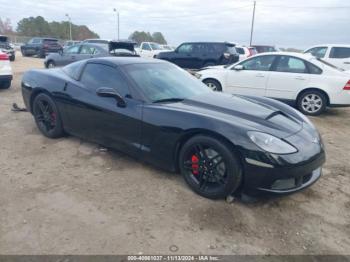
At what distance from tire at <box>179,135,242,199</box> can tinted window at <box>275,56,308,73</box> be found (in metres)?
5.18

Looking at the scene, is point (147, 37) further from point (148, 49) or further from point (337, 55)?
point (337, 55)

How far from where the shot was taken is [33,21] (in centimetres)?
6925

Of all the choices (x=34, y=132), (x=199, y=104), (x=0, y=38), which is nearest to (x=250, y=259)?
(x=199, y=104)

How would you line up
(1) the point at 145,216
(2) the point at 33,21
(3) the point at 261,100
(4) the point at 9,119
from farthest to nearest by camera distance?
(2) the point at 33,21 < (4) the point at 9,119 < (3) the point at 261,100 < (1) the point at 145,216

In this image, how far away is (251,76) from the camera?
769 cm

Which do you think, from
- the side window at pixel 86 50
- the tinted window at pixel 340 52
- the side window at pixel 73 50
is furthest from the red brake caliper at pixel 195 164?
the tinted window at pixel 340 52

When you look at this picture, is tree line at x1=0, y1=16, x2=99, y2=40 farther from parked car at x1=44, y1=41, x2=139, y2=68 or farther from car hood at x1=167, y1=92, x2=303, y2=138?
car hood at x1=167, y1=92, x2=303, y2=138

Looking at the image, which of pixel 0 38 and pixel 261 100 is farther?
pixel 0 38

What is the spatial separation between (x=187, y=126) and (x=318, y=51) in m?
12.1

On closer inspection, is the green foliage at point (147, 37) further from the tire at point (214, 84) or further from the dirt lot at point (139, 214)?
the dirt lot at point (139, 214)

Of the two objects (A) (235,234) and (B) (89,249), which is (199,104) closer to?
(A) (235,234)

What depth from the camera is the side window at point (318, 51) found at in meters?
12.7

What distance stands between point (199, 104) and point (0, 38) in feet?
64.0

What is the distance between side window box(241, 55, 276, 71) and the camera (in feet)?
24.8
